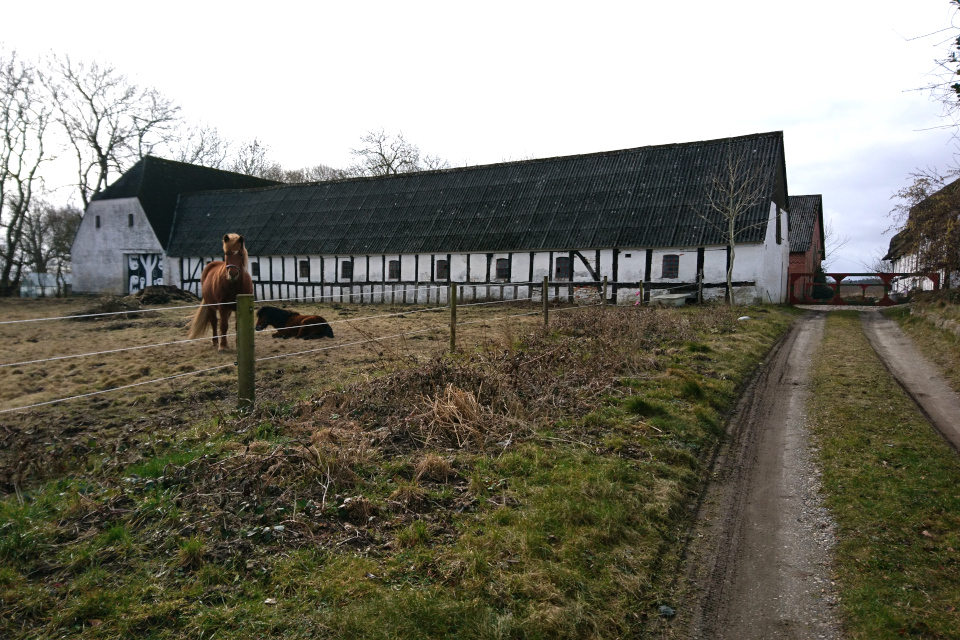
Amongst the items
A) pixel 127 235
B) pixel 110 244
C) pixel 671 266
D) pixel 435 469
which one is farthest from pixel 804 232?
pixel 110 244

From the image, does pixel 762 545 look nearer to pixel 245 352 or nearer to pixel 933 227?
pixel 245 352

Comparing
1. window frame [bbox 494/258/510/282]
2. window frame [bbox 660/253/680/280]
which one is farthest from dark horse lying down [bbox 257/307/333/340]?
window frame [bbox 660/253/680/280]

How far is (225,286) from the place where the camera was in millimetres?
12312

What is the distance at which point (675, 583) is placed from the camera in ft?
11.4

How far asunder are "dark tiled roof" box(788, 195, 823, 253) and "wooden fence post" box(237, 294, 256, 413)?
34852 mm

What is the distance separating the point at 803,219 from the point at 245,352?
3722cm

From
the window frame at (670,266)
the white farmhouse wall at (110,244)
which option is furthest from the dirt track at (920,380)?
the white farmhouse wall at (110,244)

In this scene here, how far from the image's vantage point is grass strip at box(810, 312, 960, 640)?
10.3 feet

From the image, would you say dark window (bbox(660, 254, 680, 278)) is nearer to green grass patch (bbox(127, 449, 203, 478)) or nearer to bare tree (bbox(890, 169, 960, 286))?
bare tree (bbox(890, 169, 960, 286))

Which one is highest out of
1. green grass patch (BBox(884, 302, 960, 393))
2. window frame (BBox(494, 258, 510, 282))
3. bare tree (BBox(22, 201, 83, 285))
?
bare tree (BBox(22, 201, 83, 285))

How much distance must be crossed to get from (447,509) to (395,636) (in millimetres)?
1329

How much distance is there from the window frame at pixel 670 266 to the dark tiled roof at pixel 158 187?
26.3 m

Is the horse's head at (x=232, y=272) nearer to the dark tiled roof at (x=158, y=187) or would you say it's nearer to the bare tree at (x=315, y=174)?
the dark tiled roof at (x=158, y=187)

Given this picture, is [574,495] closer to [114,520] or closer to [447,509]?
[447,509]
